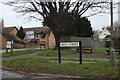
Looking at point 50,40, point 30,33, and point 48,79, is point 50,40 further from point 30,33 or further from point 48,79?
point 48,79

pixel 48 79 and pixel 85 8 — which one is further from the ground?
pixel 85 8

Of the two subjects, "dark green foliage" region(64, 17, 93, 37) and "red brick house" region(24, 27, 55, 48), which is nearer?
"dark green foliage" region(64, 17, 93, 37)

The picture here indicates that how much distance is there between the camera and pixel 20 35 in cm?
5903

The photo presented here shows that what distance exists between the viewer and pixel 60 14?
23156mm

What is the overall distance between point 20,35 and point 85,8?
39.5 meters

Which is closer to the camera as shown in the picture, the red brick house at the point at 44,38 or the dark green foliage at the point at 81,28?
the dark green foliage at the point at 81,28

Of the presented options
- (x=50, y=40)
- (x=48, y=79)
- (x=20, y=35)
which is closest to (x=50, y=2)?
(x=48, y=79)

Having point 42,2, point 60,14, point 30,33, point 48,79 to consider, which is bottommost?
point 48,79

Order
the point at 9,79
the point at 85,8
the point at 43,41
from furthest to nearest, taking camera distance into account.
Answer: the point at 43,41 < the point at 85,8 < the point at 9,79

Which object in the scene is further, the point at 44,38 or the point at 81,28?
the point at 44,38

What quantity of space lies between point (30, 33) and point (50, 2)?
5.72 meters

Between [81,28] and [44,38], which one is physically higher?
[81,28]

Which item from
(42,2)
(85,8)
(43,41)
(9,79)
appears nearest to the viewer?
(9,79)

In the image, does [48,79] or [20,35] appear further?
[20,35]
